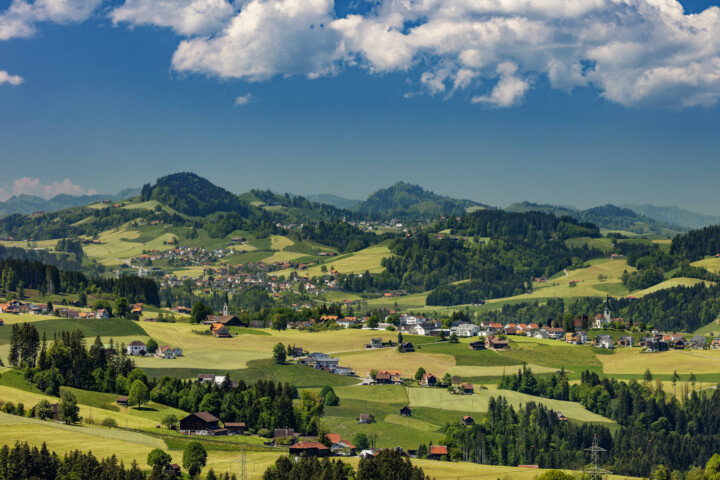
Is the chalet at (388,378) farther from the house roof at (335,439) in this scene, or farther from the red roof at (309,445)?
the red roof at (309,445)

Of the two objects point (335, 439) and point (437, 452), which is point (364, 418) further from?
point (437, 452)

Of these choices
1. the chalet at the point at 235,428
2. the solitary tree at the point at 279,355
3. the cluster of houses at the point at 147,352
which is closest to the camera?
the chalet at the point at 235,428

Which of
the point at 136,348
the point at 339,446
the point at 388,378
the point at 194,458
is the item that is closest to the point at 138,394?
the point at 194,458

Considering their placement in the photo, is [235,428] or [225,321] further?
[225,321]

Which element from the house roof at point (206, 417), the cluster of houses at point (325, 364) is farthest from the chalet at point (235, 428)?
the cluster of houses at point (325, 364)

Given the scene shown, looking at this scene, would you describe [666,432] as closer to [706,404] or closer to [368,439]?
[706,404]

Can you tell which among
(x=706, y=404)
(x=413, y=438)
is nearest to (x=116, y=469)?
(x=413, y=438)
